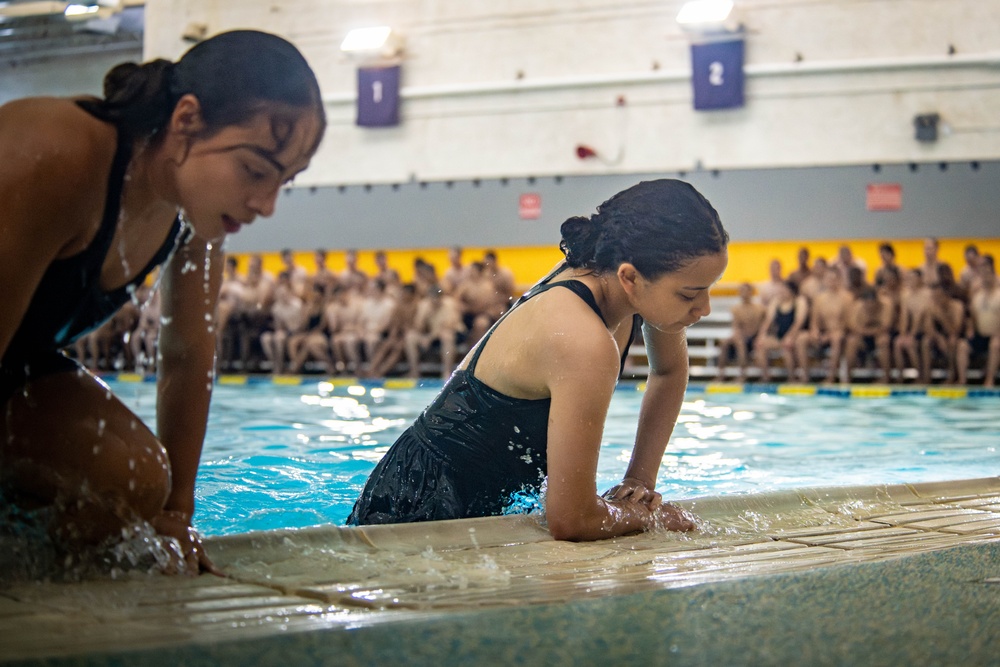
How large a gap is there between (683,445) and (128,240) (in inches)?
208

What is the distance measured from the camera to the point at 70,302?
2.15 metres

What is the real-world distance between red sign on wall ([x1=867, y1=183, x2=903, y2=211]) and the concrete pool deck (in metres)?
12.0

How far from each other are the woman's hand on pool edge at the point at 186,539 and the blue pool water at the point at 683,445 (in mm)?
1715

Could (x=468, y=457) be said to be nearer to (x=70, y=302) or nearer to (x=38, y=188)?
(x=70, y=302)

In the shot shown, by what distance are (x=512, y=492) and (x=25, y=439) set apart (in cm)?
141

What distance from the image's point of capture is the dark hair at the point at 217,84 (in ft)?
6.35

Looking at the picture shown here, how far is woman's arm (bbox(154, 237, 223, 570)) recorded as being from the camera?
240 cm

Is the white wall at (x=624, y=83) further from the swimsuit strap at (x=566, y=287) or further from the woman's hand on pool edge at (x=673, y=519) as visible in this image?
the woman's hand on pool edge at (x=673, y=519)

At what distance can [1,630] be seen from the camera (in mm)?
1703

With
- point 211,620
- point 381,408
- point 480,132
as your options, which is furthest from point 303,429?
point 480,132

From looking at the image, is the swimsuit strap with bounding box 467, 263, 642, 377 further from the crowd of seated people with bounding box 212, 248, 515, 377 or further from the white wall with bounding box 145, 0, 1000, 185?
the white wall with bounding box 145, 0, 1000, 185

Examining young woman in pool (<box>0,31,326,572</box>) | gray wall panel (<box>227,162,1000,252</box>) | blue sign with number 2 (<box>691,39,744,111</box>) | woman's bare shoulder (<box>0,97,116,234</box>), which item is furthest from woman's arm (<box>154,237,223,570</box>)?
blue sign with number 2 (<box>691,39,744,111</box>)

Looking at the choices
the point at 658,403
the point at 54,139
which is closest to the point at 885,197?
the point at 658,403

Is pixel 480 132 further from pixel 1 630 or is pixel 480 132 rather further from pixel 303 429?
pixel 1 630
